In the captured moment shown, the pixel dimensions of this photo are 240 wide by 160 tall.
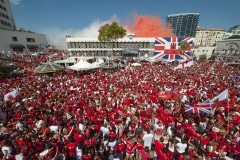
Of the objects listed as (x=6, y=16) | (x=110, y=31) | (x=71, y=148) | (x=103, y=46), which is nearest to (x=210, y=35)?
(x=103, y=46)

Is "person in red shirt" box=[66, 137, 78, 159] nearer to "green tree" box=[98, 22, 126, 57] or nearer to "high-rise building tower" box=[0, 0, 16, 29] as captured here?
"green tree" box=[98, 22, 126, 57]

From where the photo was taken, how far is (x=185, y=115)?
367 inches

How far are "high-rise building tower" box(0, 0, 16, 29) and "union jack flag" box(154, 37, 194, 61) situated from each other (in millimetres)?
53052

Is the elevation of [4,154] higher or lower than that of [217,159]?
higher

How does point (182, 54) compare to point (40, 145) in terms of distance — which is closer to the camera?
point (40, 145)

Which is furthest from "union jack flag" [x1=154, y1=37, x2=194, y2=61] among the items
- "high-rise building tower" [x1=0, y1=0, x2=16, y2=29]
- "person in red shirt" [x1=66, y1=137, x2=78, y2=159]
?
"high-rise building tower" [x1=0, y1=0, x2=16, y2=29]

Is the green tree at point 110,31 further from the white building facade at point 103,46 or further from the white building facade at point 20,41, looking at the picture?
the white building facade at point 20,41

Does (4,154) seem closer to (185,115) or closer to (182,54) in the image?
(185,115)

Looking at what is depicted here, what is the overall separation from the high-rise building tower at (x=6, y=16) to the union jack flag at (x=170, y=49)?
5305cm

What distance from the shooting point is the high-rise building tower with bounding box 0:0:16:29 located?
59.5 meters

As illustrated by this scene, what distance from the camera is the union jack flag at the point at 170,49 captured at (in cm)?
4291

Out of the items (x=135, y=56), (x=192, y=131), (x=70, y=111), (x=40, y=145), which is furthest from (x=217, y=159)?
(x=135, y=56)

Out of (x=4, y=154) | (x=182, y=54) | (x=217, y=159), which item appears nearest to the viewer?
(x=4, y=154)

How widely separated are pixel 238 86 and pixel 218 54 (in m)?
57.2
